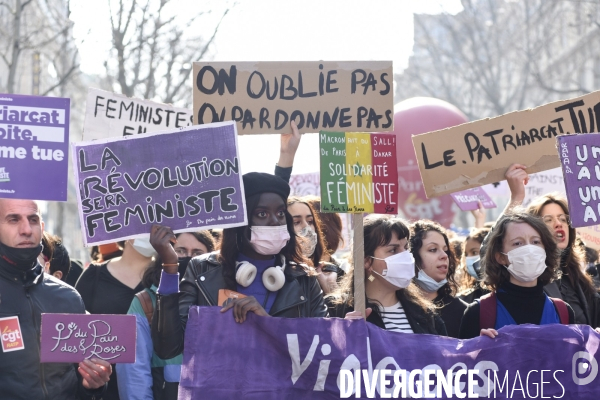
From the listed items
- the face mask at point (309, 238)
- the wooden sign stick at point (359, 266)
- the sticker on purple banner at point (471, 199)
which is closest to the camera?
the wooden sign stick at point (359, 266)

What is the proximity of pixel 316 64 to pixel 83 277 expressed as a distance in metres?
2.05

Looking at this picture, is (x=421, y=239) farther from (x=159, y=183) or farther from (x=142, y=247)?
(x=159, y=183)

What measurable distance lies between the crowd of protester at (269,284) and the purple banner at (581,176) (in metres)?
0.22

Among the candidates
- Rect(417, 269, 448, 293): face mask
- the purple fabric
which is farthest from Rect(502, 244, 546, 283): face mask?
the purple fabric

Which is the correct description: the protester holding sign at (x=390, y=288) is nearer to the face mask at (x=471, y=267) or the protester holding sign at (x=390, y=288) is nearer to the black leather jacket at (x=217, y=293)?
the black leather jacket at (x=217, y=293)

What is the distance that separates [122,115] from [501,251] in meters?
3.40

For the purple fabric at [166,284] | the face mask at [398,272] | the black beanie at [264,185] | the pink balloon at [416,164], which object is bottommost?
the purple fabric at [166,284]

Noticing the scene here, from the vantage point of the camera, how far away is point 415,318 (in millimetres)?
5426

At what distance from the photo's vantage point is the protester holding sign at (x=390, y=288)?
17.7ft

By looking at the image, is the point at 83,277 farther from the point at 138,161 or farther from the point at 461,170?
the point at 461,170

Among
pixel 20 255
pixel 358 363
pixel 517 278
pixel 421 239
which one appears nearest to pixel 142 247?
pixel 20 255

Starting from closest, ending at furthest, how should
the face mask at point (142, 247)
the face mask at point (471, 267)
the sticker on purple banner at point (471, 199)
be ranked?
1. the face mask at point (142, 247)
2. the face mask at point (471, 267)
3. the sticker on purple banner at point (471, 199)

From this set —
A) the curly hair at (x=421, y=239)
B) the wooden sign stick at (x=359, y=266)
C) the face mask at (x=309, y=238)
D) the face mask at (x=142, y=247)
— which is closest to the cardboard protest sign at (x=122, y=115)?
the face mask at (x=142, y=247)

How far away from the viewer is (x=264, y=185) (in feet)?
16.9
